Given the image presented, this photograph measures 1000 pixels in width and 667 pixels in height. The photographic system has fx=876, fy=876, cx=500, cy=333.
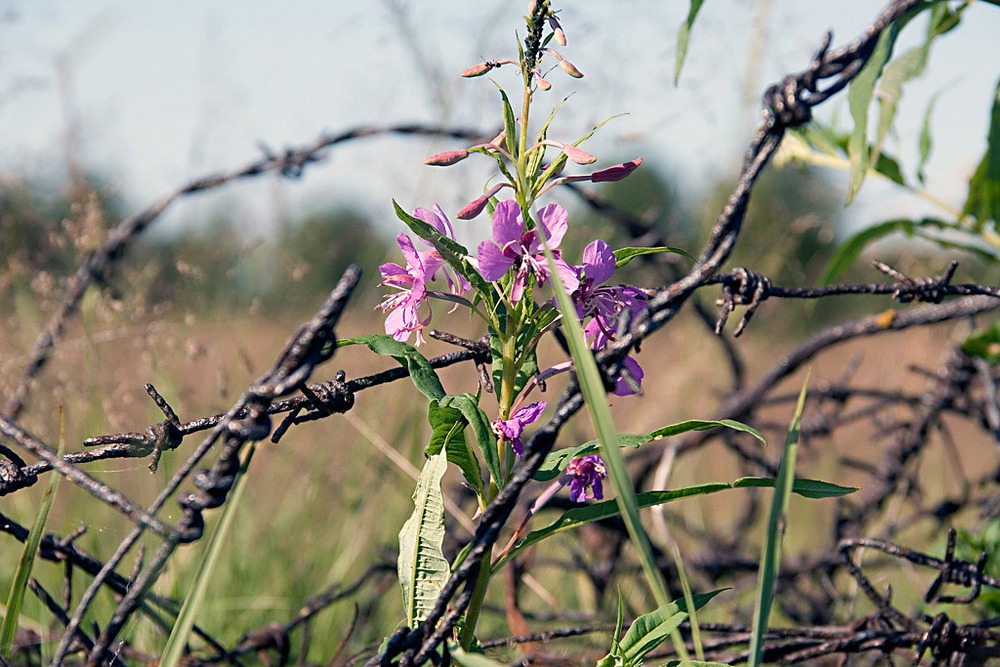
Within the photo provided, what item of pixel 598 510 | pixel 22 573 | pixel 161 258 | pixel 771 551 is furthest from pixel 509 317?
pixel 161 258

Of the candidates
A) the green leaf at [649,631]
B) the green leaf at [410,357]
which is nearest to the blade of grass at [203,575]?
the green leaf at [410,357]

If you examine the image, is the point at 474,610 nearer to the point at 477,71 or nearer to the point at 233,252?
the point at 477,71

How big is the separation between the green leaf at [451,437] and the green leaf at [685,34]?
21.4 inches

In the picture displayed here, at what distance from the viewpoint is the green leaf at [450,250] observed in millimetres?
656

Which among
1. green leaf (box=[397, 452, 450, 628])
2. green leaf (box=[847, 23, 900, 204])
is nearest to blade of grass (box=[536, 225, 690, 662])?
green leaf (box=[397, 452, 450, 628])

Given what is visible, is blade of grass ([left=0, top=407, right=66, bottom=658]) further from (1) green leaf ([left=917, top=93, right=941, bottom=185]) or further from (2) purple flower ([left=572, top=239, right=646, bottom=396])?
(1) green leaf ([left=917, top=93, right=941, bottom=185])

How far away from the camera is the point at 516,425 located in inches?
28.1

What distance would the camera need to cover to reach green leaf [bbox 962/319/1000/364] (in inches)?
55.7

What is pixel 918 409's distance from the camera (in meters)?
1.84

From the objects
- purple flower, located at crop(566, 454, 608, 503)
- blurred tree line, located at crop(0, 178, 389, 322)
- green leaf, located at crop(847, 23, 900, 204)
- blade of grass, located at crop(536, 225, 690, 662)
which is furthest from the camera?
blurred tree line, located at crop(0, 178, 389, 322)

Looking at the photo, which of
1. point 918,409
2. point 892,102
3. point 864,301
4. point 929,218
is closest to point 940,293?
point 892,102

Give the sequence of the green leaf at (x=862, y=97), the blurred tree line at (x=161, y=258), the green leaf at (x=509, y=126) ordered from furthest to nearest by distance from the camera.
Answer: the blurred tree line at (x=161, y=258)
the green leaf at (x=862, y=97)
the green leaf at (x=509, y=126)

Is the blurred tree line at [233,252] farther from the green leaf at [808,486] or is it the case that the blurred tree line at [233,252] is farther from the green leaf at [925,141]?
the green leaf at [808,486]

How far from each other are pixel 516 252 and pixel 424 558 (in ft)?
0.82
